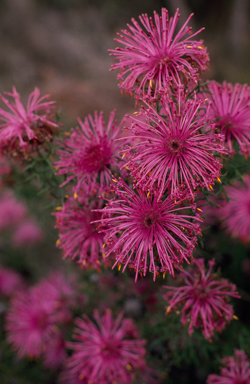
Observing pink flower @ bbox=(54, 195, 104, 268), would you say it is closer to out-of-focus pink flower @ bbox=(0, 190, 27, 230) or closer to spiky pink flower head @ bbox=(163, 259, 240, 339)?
spiky pink flower head @ bbox=(163, 259, 240, 339)

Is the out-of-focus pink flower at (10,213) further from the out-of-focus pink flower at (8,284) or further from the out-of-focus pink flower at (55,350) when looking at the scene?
the out-of-focus pink flower at (55,350)

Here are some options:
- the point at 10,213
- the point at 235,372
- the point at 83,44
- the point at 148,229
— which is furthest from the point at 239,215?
the point at 83,44

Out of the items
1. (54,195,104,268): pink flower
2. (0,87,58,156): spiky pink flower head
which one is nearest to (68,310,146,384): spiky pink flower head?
(54,195,104,268): pink flower

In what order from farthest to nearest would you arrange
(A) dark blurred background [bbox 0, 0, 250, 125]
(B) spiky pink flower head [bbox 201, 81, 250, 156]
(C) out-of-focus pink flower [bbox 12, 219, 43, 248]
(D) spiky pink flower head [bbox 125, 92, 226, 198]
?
1. (A) dark blurred background [bbox 0, 0, 250, 125]
2. (C) out-of-focus pink flower [bbox 12, 219, 43, 248]
3. (B) spiky pink flower head [bbox 201, 81, 250, 156]
4. (D) spiky pink flower head [bbox 125, 92, 226, 198]

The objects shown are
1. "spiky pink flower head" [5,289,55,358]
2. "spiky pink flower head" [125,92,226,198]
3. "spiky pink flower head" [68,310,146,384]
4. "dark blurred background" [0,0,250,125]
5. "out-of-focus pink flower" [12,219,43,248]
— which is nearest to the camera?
"spiky pink flower head" [125,92,226,198]

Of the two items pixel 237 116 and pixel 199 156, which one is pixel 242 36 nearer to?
pixel 237 116

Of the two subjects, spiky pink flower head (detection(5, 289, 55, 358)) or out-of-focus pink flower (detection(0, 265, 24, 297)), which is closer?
spiky pink flower head (detection(5, 289, 55, 358))

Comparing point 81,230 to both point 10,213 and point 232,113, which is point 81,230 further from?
point 10,213

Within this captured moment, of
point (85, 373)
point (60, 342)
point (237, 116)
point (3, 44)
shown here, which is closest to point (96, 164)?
point (237, 116)
